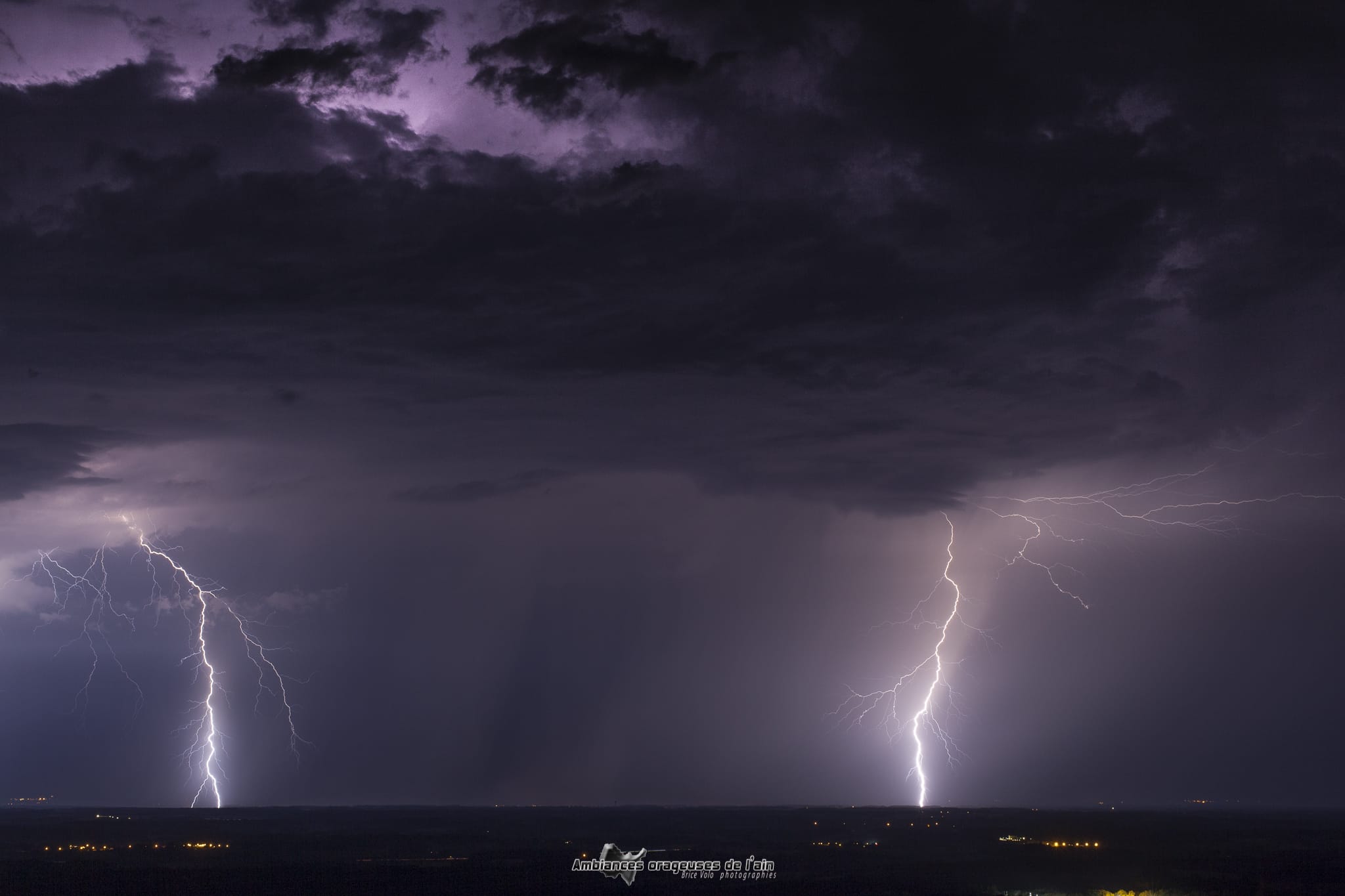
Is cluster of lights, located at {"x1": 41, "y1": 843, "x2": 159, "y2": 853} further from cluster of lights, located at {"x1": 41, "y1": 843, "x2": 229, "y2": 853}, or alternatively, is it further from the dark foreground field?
the dark foreground field

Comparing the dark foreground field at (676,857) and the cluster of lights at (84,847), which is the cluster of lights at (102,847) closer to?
the cluster of lights at (84,847)

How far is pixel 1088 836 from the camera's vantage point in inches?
3939

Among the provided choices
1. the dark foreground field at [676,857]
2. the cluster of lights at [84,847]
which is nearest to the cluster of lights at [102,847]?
the cluster of lights at [84,847]

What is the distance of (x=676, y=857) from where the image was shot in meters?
71.7

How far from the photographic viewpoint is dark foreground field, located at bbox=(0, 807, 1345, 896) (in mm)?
54250

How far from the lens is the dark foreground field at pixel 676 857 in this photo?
54250 millimetres

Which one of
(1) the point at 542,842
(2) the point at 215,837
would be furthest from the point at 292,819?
(1) the point at 542,842

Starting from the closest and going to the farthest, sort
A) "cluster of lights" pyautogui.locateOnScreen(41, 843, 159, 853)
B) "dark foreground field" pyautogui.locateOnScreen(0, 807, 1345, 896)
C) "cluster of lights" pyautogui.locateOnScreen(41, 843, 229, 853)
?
"dark foreground field" pyautogui.locateOnScreen(0, 807, 1345, 896)
"cluster of lights" pyautogui.locateOnScreen(41, 843, 159, 853)
"cluster of lights" pyautogui.locateOnScreen(41, 843, 229, 853)

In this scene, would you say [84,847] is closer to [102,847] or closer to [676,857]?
[102,847]

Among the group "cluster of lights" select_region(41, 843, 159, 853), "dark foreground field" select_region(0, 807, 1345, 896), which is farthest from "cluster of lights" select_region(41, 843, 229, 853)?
"dark foreground field" select_region(0, 807, 1345, 896)

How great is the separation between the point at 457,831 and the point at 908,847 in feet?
157

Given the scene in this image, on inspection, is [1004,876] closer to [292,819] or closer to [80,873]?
Answer: [80,873]

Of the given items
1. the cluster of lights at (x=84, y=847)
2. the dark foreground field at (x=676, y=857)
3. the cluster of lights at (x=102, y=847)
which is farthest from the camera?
the cluster of lights at (x=102, y=847)

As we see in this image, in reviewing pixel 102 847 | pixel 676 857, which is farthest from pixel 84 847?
pixel 676 857
